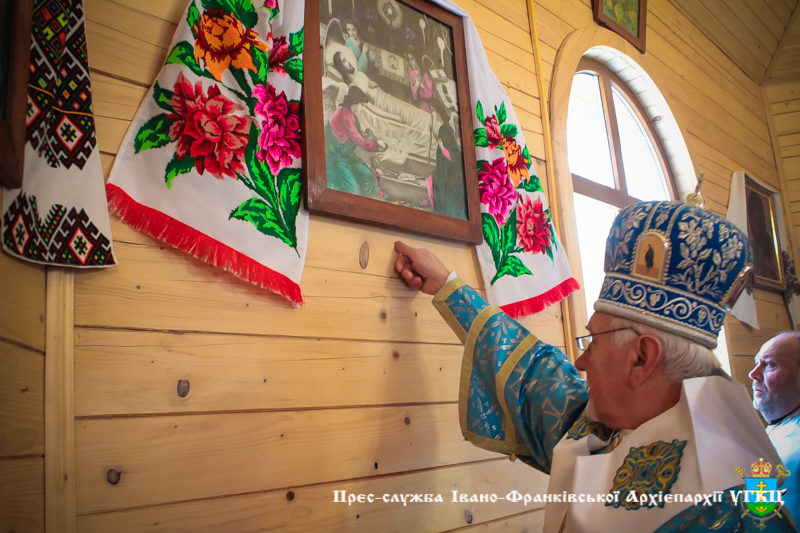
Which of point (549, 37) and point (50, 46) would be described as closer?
point (50, 46)

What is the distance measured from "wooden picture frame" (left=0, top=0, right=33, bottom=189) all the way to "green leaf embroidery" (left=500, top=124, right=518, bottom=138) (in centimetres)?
142

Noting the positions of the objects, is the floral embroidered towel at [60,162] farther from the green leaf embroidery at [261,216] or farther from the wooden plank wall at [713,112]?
the wooden plank wall at [713,112]

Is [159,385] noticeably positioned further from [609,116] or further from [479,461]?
[609,116]

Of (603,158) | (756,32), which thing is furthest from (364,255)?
(756,32)

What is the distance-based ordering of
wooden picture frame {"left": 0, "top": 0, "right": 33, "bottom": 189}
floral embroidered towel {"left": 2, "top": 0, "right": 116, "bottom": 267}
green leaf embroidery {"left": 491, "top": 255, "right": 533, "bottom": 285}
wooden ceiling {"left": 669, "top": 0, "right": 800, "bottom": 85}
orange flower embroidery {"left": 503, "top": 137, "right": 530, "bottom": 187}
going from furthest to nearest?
1. wooden ceiling {"left": 669, "top": 0, "right": 800, "bottom": 85}
2. orange flower embroidery {"left": 503, "top": 137, "right": 530, "bottom": 187}
3. green leaf embroidery {"left": 491, "top": 255, "right": 533, "bottom": 285}
4. floral embroidered towel {"left": 2, "top": 0, "right": 116, "bottom": 267}
5. wooden picture frame {"left": 0, "top": 0, "right": 33, "bottom": 189}

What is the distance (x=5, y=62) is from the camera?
88 cm

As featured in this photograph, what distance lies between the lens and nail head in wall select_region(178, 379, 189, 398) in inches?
46.3

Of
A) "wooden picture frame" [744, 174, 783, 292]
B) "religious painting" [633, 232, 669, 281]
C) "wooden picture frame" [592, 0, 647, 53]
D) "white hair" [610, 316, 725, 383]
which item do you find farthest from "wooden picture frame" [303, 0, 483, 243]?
"wooden picture frame" [744, 174, 783, 292]

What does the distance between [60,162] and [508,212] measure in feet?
4.26

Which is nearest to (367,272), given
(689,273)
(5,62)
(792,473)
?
(689,273)

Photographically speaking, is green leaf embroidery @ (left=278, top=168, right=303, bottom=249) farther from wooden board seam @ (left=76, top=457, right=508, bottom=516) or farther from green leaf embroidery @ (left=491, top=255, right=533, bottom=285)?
green leaf embroidery @ (left=491, top=255, right=533, bottom=285)

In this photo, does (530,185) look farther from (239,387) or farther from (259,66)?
(239,387)

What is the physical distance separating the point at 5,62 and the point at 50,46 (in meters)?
0.21

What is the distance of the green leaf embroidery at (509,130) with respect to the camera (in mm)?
2020
